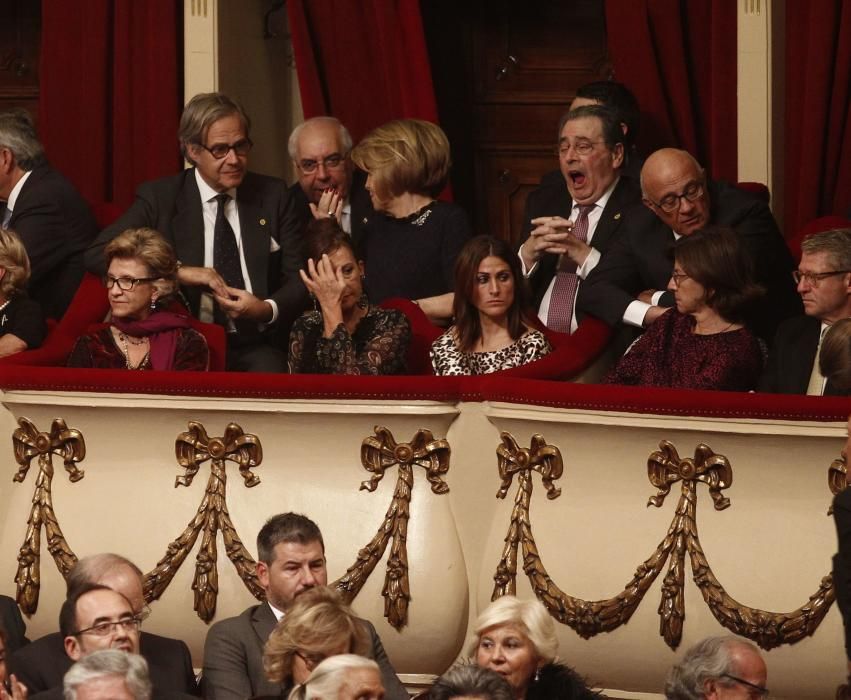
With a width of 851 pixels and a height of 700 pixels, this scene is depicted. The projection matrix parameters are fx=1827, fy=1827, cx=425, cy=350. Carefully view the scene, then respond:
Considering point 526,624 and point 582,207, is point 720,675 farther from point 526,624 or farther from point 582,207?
point 582,207

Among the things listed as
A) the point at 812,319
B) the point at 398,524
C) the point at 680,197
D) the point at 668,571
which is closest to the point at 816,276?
the point at 812,319

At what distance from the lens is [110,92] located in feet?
21.8

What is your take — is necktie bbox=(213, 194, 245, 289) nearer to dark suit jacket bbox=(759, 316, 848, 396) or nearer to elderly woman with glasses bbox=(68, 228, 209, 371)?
elderly woman with glasses bbox=(68, 228, 209, 371)

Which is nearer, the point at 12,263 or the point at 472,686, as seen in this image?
the point at 472,686

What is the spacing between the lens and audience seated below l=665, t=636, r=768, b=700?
3.68 metres

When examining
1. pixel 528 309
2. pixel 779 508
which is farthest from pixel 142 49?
pixel 779 508

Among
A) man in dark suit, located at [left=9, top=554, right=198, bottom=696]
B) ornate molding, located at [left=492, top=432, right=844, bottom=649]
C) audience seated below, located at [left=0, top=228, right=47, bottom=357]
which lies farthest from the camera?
audience seated below, located at [left=0, top=228, right=47, bottom=357]

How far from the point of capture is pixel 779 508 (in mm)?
4297

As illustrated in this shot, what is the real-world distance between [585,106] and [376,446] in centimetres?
136

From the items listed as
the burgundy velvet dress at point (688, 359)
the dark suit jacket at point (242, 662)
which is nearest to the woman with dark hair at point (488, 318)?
the burgundy velvet dress at point (688, 359)

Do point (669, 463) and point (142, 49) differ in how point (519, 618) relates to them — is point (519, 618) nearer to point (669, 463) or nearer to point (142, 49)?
point (669, 463)

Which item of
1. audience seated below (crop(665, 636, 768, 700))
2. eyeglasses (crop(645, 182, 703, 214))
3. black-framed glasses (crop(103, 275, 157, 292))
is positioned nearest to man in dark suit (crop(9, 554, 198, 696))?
black-framed glasses (crop(103, 275, 157, 292))

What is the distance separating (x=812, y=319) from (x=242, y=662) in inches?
65.3

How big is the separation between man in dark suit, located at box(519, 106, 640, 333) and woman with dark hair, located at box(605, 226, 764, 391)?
573 mm
